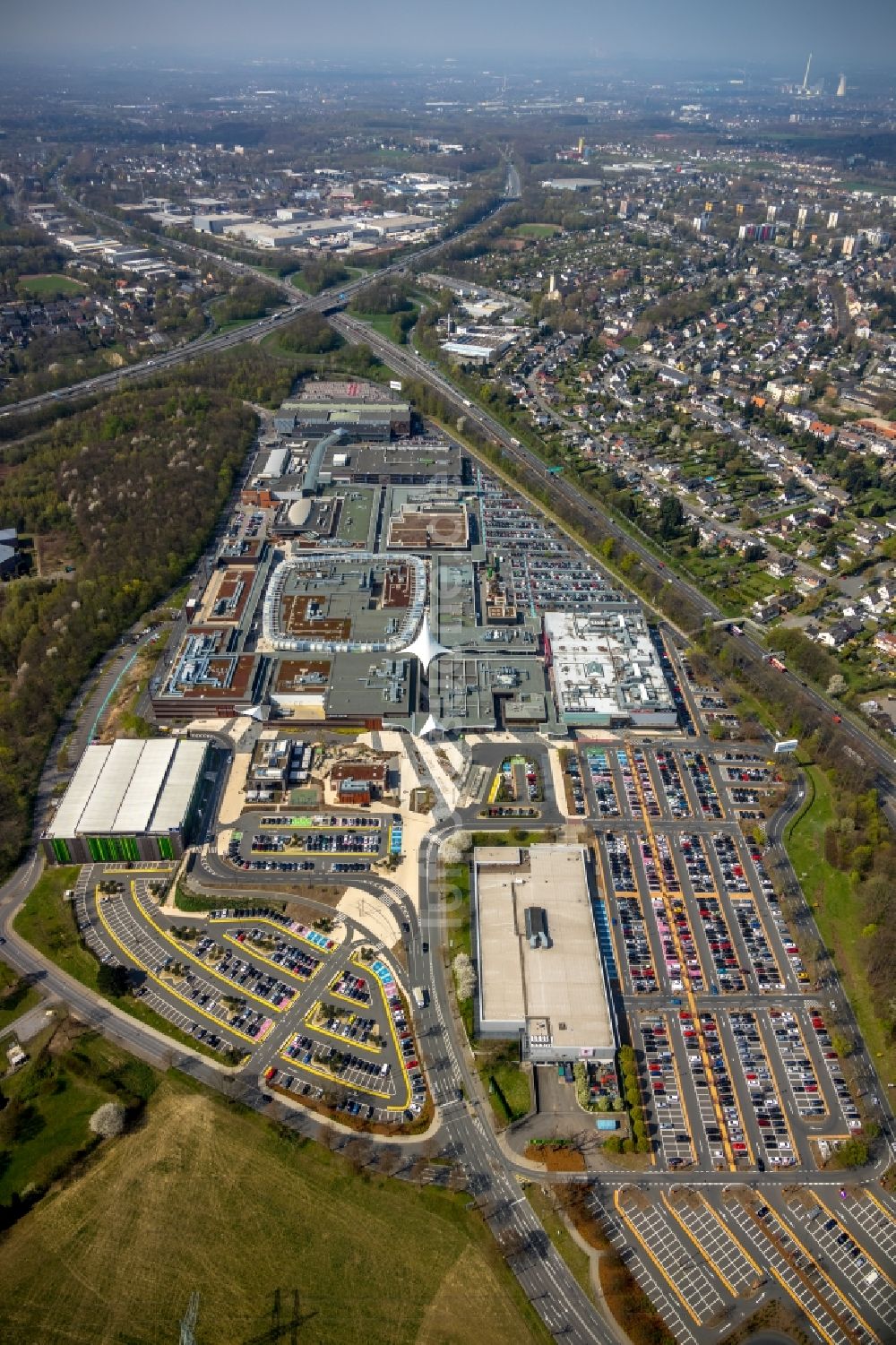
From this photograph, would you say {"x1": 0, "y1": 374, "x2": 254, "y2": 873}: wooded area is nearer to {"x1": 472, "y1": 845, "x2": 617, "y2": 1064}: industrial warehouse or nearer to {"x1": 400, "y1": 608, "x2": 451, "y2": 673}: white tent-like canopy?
{"x1": 400, "y1": 608, "x2": 451, "y2": 673}: white tent-like canopy

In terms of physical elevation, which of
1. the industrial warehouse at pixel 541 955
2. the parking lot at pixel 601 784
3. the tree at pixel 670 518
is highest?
the tree at pixel 670 518

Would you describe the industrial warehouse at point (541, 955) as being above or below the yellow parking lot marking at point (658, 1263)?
above

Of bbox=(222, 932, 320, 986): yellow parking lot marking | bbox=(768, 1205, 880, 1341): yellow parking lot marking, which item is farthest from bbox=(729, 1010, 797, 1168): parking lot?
bbox=(222, 932, 320, 986): yellow parking lot marking

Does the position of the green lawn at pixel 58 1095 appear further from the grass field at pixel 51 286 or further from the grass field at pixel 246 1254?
the grass field at pixel 51 286

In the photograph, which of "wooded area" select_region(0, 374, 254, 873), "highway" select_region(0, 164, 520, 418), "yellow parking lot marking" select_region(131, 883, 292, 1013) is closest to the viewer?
"yellow parking lot marking" select_region(131, 883, 292, 1013)

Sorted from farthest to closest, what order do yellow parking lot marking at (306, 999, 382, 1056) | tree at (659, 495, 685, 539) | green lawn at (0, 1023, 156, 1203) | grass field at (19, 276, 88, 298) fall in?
grass field at (19, 276, 88, 298) < tree at (659, 495, 685, 539) < yellow parking lot marking at (306, 999, 382, 1056) < green lawn at (0, 1023, 156, 1203)

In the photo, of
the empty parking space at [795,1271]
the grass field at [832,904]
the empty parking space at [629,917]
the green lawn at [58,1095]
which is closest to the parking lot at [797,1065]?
the grass field at [832,904]

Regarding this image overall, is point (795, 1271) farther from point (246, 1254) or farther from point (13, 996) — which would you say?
point (13, 996)
